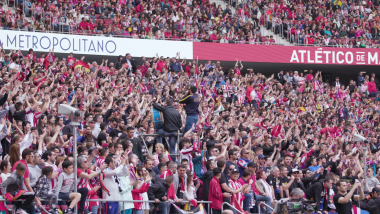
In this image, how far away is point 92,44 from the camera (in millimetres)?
22156

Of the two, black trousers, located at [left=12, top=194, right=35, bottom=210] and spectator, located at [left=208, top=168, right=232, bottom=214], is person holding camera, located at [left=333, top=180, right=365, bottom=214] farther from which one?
black trousers, located at [left=12, top=194, right=35, bottom=210]

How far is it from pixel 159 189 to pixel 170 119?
244 centimetres

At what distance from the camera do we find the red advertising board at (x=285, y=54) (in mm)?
24906

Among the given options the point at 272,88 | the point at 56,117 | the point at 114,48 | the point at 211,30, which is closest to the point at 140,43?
the point at 114,48

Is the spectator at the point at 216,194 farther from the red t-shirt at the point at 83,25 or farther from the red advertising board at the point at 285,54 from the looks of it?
the red advertising board at the point at 285,54

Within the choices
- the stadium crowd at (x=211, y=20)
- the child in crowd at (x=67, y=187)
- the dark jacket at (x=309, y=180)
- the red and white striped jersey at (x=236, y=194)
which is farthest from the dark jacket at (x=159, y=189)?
the stadium crowd at (x=211, y=20)

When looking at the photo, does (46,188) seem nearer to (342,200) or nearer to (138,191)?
(138,191)

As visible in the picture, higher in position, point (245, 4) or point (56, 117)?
point (245, 4)

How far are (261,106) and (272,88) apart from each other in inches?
106

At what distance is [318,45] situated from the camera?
27234 millimetres

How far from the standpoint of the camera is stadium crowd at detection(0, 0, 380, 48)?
21672 mm

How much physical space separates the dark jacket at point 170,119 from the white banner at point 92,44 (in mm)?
10960

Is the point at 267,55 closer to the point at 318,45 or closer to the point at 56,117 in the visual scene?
the point at 318,45

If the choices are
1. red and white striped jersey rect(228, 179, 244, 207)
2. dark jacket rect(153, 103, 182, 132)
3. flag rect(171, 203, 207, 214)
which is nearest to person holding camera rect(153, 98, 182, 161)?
dark jacket rect(153, 103, 182, 132)
